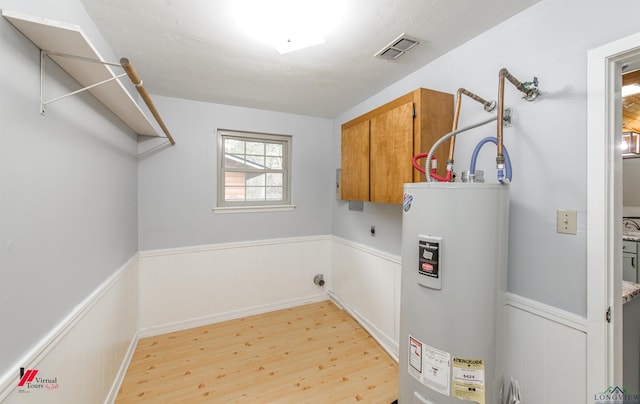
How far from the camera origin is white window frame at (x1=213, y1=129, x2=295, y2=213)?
9.64 feet

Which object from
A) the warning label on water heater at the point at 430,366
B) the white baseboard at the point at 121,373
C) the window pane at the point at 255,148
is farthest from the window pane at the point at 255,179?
the warning label on water heater at the point at 430,366

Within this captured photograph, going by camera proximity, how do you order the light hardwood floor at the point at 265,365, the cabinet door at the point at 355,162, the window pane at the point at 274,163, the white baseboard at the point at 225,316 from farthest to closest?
1. the window pane at the point at 274,163
2. the white baseboard at the point at 225,316
3. the cabinet door at the point at 355,162
4. the light hardwood floor at the point at 265,365

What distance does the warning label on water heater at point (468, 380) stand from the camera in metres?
1.14

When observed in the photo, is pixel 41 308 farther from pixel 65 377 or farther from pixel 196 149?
pixel 196 149

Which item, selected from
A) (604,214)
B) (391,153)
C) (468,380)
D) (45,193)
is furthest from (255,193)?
(604,214)

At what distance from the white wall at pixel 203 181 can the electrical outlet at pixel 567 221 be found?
249 centimetres

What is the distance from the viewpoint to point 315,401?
1.80m

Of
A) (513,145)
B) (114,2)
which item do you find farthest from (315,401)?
(114,2)

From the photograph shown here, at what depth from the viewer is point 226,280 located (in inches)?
115

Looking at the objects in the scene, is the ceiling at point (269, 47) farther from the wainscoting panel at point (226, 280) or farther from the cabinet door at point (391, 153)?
the wainscoting panel at point (226, 280)

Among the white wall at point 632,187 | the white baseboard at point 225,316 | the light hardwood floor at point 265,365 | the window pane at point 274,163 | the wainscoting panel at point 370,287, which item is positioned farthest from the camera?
the white wall at point 632,187

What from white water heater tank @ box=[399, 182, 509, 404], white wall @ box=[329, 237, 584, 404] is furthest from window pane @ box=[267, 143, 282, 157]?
white wall @ box=[329, 237, 584, 404]

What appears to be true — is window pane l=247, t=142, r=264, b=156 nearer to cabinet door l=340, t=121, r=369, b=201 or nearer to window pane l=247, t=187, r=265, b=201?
window pane l=247, t=187, r=265, b=201

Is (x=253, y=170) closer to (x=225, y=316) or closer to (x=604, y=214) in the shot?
(x=225, y=316)
